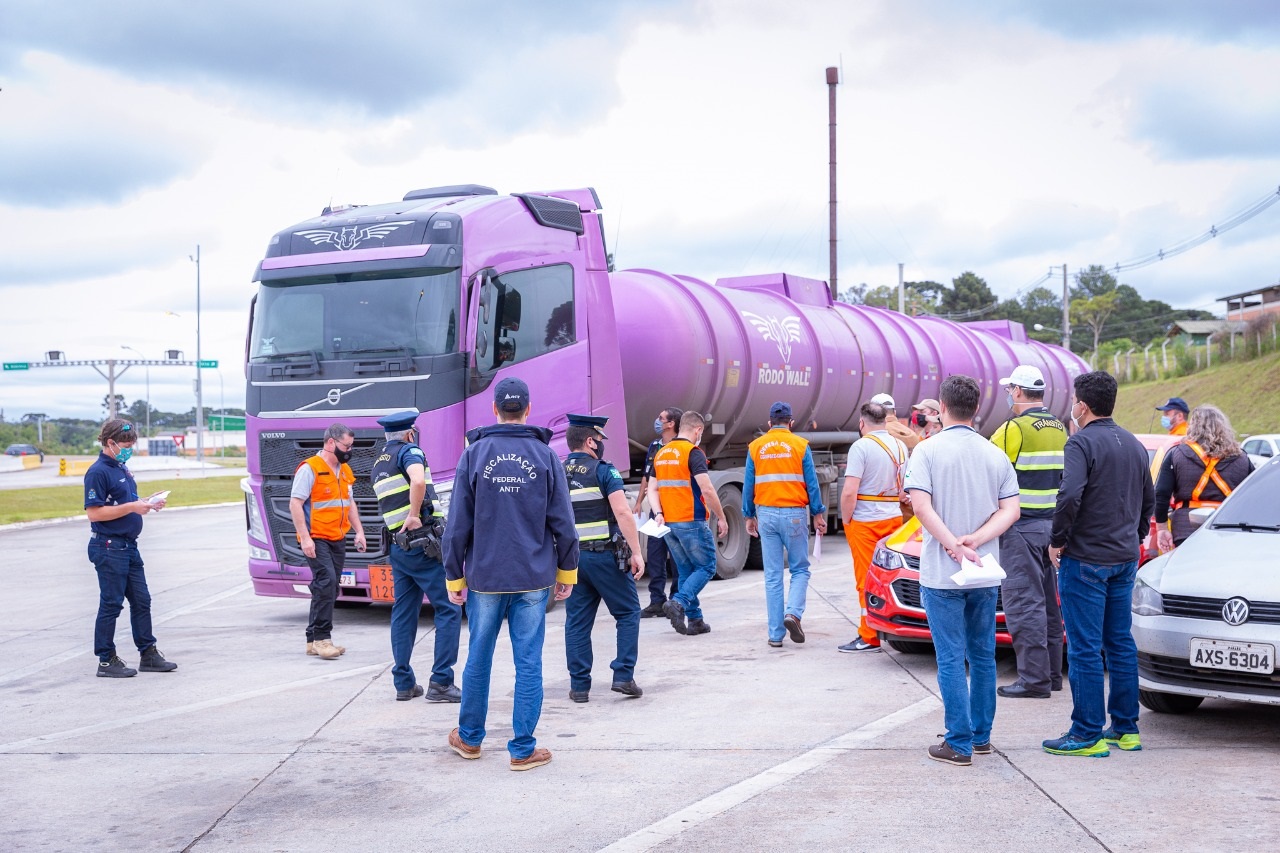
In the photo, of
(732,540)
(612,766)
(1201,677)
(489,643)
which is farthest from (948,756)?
(732,540)

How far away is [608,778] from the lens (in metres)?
5.43

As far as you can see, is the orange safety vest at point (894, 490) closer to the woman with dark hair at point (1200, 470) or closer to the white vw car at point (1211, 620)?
the woman with dark hair at point (1200, 470)

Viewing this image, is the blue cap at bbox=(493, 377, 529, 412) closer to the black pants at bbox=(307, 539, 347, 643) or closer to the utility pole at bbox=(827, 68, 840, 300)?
the black pants at bbox=(307, 539, 347, 643)

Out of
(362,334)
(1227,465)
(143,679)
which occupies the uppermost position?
(362,334)

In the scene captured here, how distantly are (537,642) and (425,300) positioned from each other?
15.4 feet

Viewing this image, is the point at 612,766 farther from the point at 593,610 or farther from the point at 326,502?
the point at 326,502

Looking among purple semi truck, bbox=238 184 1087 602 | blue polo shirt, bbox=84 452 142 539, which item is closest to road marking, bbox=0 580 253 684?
blue polo shirt, bbox=84 452 142 539

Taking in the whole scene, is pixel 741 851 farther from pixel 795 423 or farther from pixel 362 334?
pixel 795 423

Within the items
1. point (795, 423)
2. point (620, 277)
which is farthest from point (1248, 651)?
point (795, 423)

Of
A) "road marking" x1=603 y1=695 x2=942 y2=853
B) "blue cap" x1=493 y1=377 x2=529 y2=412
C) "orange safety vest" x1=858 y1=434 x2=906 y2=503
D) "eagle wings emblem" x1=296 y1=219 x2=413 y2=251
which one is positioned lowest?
"road marking" x1=603 y1=695 x2=942 y2=853

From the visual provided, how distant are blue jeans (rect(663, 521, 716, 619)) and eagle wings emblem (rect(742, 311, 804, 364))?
5.15 metres

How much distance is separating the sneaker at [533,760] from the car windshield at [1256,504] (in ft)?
13.1

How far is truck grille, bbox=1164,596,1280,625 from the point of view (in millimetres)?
5547

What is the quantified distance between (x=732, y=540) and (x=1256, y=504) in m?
7.45
